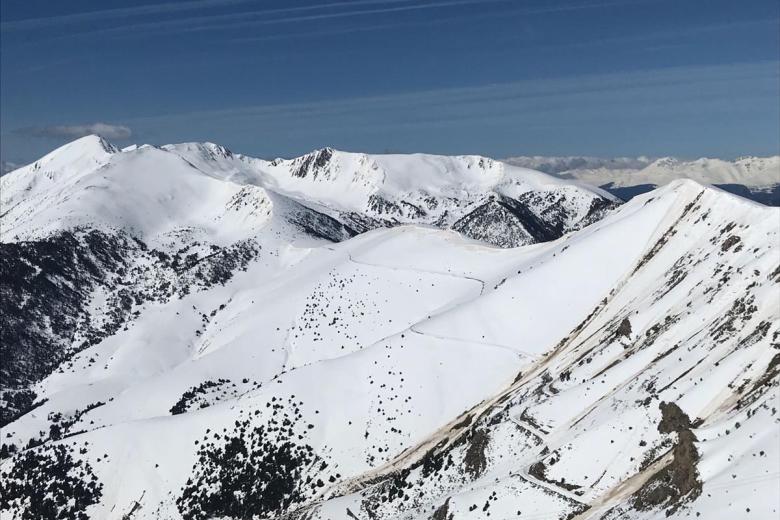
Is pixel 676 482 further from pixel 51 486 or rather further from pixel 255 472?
pixel 51 486

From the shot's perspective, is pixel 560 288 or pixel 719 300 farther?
pixel 560 288

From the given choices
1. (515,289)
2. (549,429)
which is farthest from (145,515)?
(515,289)

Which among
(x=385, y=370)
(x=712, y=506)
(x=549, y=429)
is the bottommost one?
(x=385, y=370)

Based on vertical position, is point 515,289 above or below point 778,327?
below

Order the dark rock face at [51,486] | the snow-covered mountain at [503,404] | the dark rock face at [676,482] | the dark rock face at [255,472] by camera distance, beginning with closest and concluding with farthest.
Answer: the dark rock face at [676,482] → the snow-covered mountain at [503,404] → the dark rock face at [255,472] → the dark rock face at [51,486]

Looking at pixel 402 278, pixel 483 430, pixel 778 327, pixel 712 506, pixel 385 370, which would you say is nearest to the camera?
pixel 712 506

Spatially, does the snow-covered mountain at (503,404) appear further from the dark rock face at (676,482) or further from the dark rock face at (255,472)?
the dark rock face at (255,472)

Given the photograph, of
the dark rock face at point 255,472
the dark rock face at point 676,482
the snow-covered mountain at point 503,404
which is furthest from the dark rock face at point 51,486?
the dark rock face at point 676,482

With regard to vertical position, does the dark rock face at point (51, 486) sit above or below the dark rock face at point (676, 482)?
below

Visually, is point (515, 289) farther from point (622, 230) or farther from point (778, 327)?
point (778, 327)

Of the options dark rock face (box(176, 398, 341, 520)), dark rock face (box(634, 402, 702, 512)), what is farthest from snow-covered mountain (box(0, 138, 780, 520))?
dark rock face (box(176, 398, 341, 520))

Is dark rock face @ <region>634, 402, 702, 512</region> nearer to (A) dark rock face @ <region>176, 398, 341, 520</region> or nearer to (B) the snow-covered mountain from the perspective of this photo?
(B) the snow-covered mountain
